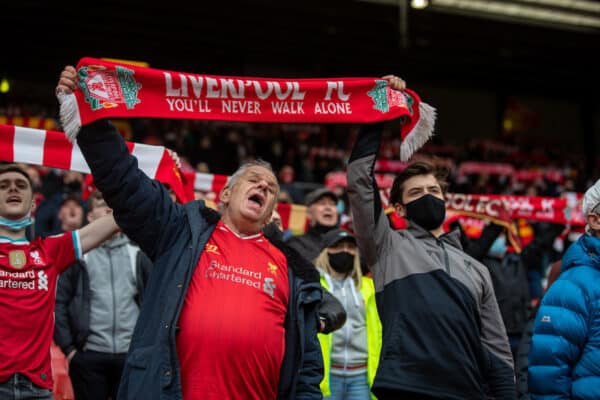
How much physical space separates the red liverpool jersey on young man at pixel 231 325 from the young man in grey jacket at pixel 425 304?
46 centimetres

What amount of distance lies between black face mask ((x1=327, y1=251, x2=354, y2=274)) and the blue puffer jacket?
209cm

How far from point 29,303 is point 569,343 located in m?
2.63

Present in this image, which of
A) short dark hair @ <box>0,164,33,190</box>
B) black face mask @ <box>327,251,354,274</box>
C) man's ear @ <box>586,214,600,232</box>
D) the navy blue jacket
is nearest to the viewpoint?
the navy blue jacket

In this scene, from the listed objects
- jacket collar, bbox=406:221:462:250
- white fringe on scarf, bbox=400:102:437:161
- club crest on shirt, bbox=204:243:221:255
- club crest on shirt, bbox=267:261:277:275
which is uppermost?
white fringe on scarf, bbox=400:102:437:161

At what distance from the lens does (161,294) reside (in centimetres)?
292

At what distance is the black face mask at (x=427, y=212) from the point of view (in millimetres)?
3400

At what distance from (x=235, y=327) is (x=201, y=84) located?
1.15 metres

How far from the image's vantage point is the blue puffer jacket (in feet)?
9.96

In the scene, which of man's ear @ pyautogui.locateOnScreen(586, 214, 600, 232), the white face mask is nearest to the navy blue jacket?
the white face mask

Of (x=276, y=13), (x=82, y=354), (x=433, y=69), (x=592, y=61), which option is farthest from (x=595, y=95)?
(x=82, y=354)

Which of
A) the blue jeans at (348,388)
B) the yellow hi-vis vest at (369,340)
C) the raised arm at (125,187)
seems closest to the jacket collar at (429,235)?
the raised arm at (125,187)

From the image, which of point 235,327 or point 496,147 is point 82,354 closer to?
point 235,327

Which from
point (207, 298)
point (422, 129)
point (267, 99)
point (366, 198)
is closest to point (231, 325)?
point (207, 298)

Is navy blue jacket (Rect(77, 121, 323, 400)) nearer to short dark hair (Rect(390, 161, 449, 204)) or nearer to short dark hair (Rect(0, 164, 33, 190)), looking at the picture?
short dark hair (Rect(390, 161, 449, 204))
